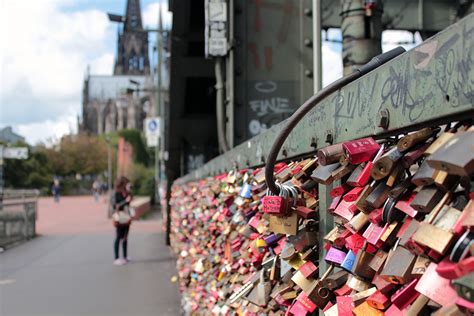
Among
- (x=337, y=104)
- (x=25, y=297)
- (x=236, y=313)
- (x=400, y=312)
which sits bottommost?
(x=25, y=297)

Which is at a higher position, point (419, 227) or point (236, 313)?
point (419, 227)

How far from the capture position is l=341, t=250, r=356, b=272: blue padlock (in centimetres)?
162

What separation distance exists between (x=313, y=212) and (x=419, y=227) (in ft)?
2.88

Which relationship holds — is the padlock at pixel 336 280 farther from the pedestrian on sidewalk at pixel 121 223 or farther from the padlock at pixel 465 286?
the pedestrian on sidewalk at pixel 121 223

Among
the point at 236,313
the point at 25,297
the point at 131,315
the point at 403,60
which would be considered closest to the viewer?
the point at 403,60

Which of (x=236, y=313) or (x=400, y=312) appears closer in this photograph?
(x=400, y=312)

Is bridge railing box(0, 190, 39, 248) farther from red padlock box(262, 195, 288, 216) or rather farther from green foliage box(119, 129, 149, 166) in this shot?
green foliage box(119, 129, 149, 166)

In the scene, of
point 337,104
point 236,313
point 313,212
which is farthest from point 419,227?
point 236,313

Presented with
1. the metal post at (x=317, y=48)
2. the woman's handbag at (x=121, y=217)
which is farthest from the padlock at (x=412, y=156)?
the woman's handbag at (x=121, y=217)

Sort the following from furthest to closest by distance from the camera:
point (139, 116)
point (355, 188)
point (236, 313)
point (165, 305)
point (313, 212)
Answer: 1. point (139, 116)
2. point (165, 305)
3. point (236, 313)
4. point (313, 212)
5. point (355, 188)

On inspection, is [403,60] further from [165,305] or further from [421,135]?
[165,305]

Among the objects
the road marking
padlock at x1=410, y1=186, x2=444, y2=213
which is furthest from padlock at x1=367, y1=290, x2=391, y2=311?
the road marking

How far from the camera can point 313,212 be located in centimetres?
208

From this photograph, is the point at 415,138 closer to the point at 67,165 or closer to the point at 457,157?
the point at 457,157
